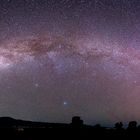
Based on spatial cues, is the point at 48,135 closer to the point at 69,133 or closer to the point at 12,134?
the point at 69,133

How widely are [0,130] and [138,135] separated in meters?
7.49

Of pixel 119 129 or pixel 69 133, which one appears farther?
pixel 119 129

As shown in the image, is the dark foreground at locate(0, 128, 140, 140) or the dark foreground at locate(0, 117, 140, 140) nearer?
the dark foreground at locate(0, 117, 140, 140)

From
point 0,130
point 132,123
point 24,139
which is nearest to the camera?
point 0,130

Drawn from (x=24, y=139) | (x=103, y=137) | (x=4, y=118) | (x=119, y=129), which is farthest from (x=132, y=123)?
(x=4, y=118)

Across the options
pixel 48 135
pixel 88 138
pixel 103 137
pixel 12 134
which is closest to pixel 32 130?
pixel 48 135

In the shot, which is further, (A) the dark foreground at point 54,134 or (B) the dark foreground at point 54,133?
(A) the dark foreground at point 54,134

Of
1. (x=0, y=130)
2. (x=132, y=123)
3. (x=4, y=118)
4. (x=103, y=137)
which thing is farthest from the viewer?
(x=4, y=118)

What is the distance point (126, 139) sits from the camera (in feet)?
47.3

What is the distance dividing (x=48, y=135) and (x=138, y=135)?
5.09 m

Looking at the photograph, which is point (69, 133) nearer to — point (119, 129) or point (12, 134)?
point (12, 134)

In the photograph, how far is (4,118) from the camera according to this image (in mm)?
37062

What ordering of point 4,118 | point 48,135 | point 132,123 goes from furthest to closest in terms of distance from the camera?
point 4,118 → point 132,123 → point 48,135

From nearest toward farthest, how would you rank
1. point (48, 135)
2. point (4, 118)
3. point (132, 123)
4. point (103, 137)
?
point (48, 135) < point (103, 137) < point (132, 123) < point (4, 118)
